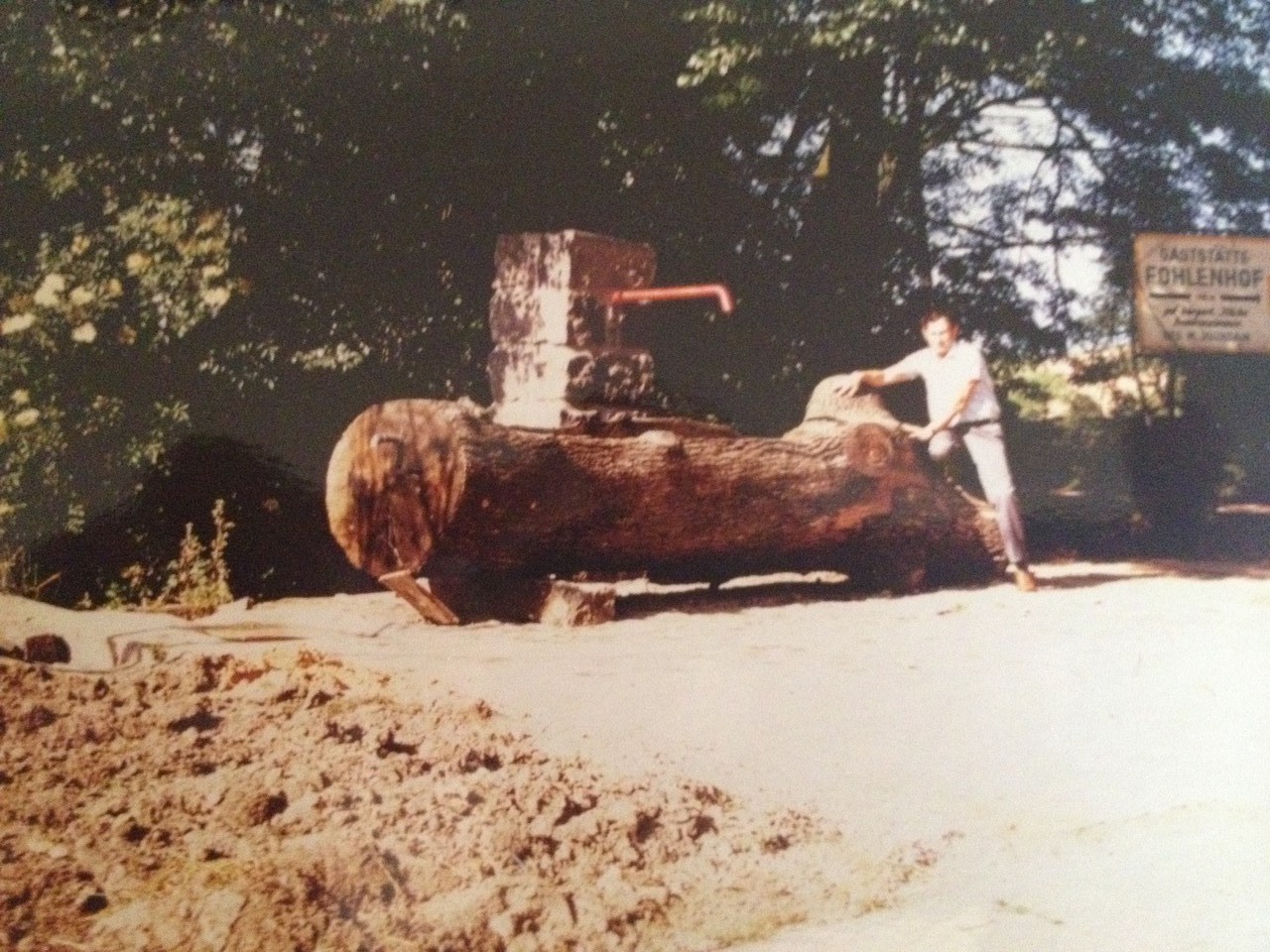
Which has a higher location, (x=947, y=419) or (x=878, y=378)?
(x=878, y=378)

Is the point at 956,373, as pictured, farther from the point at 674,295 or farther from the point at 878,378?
the point at 674,295

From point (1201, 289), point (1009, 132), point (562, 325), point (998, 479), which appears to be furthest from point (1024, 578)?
point (562, 325)

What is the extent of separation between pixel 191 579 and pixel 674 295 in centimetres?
144

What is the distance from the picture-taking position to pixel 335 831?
2014 millimetres

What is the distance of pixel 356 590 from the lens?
109 inches

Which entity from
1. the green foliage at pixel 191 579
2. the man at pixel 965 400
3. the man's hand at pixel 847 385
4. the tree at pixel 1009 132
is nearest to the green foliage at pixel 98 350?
the green foliage at pixel 191 579

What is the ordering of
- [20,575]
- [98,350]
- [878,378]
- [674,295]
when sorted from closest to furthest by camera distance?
[20,575] < [98,350] < [674,295] < [878,378]

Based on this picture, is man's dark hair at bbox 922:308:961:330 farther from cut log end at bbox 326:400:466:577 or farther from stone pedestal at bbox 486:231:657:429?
cut log end at bbox 326:400:466:577

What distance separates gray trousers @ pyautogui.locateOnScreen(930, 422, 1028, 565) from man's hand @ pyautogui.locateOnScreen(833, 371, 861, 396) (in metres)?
0.43

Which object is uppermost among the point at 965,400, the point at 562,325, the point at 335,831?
the point at 562,325

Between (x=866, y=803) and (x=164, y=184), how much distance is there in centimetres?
199

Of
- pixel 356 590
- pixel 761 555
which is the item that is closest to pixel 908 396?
pixel 761 555

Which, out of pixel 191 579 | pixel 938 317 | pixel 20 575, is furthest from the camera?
pixel 938 317

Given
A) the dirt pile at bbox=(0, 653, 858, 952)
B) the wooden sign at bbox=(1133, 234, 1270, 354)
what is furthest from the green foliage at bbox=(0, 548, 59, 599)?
the wooden sign at bbox=(1133, 234, 1270, 354)
